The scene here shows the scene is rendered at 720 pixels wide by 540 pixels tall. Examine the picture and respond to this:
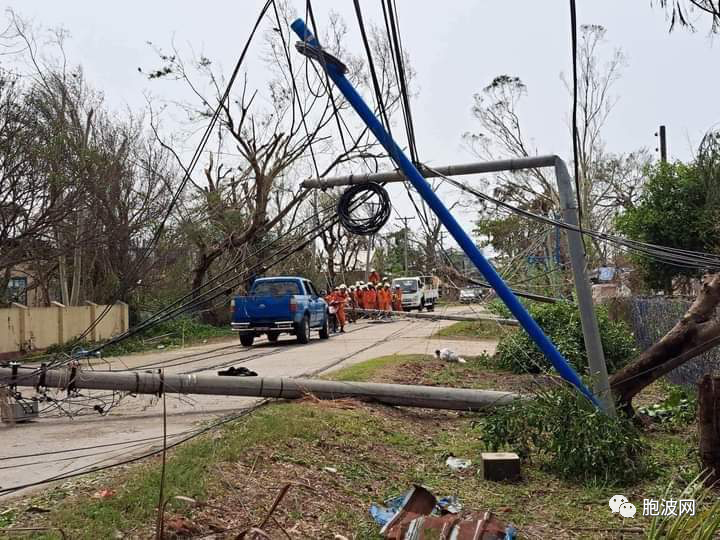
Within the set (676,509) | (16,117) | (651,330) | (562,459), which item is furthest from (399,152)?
(16,117)

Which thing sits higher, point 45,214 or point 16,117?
point 16,117

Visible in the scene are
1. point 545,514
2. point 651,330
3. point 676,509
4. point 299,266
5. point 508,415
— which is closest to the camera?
point 676,509

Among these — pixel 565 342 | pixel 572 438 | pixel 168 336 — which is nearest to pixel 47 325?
pixel 168 336

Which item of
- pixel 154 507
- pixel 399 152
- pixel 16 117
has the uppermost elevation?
pixel 16 117

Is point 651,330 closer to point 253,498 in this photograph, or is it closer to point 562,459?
point 562,459

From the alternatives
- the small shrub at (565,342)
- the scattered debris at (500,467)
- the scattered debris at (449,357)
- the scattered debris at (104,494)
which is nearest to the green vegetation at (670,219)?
the small shrub at (565,342)

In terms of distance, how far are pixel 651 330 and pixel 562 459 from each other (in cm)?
787

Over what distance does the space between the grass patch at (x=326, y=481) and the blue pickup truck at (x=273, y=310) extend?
1210 centimetres

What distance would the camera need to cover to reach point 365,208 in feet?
29.6

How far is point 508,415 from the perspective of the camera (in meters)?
8.35

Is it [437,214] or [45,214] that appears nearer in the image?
[437,214]

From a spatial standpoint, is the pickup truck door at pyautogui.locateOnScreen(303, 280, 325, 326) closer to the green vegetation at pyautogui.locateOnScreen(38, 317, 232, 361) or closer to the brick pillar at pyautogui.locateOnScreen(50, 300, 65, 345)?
the green vegetation at pyautogui.locateOnScreen(38, 317, 232, 361)

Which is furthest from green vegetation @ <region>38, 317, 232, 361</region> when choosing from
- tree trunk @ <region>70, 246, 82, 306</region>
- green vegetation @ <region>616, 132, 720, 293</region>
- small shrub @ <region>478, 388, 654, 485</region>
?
small shrub @ <region>478, 388, 654, 485</region>

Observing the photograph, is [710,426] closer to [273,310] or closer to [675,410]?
[675,410]
